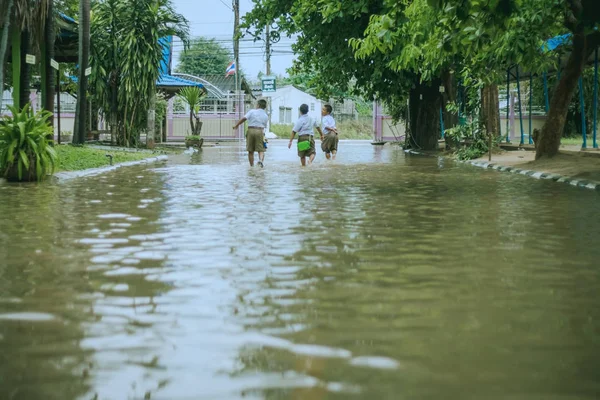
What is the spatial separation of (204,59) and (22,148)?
3604 inches

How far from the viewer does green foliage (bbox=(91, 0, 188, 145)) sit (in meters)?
34.1

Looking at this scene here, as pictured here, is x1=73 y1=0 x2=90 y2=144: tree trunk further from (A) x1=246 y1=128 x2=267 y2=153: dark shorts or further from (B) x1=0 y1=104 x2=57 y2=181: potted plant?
(B) x1=0 y1=104 x2=57 y2=181: potted plant

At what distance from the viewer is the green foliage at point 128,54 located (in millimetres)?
34062

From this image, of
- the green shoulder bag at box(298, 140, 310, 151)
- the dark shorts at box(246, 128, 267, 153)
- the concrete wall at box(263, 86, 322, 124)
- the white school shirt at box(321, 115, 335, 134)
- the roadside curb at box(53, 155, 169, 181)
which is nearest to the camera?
the roadside curb at box(53, 155, 169, 181)

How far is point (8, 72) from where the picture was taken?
3697 cm

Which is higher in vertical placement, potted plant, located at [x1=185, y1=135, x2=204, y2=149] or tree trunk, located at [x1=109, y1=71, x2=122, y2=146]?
tree trunk, located at [x1=109, y1=71, x2=122, y2=146]

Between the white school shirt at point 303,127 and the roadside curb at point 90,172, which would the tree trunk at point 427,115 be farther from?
the roadside curb at point 90,172

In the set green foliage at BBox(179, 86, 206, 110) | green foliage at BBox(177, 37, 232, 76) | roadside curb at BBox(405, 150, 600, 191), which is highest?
green foliage at BBox(177, 37, 232, 76)

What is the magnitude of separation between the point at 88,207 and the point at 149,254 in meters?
4.56

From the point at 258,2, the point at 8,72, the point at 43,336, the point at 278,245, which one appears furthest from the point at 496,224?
the point at 8,72

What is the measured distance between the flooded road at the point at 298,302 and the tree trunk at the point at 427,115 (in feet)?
90.7

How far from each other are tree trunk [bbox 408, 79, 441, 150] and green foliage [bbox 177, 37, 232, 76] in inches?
2617

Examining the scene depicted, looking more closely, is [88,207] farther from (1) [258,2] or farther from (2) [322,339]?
(1) [258,2]

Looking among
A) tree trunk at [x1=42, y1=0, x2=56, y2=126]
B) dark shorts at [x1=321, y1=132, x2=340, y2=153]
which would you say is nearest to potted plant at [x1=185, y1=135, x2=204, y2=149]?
dark shorts at [x1=321, y1=132, x2=340, y2=153]
